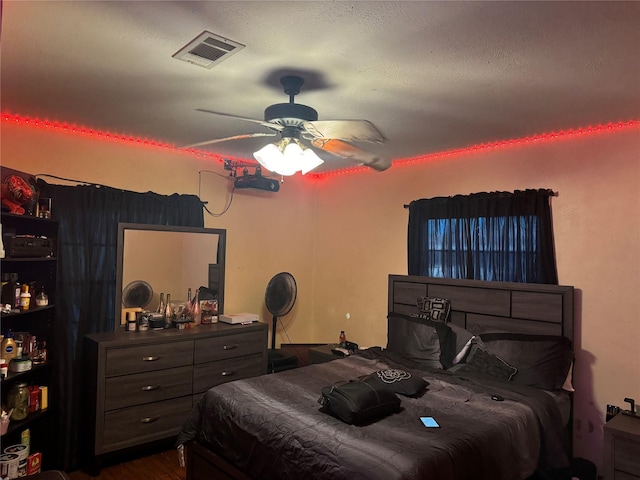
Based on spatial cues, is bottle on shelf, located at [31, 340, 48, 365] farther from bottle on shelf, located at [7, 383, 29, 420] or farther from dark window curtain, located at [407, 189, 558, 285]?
dark window curtain, located at [407, 189, 558, 285]

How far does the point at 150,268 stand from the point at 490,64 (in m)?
3.06

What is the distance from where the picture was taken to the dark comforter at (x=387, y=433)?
1948mm

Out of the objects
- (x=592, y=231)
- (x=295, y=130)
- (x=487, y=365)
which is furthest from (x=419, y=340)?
(x=295, y=130)

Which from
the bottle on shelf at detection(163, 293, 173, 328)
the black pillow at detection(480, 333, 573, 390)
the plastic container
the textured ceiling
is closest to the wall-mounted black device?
the textured ceiling

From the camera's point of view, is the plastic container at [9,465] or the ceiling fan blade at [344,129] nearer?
the ceiling fan blade at [344,129]

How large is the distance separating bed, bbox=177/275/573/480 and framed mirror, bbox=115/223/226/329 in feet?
4.28

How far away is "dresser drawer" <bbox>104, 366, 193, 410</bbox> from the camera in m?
3.10

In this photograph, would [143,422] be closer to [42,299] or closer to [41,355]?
[41,355]

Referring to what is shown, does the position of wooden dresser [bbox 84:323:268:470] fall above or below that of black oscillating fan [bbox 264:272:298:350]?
below

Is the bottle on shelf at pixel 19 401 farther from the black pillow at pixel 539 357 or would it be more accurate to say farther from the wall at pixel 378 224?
the black pillow at pixel 539 357

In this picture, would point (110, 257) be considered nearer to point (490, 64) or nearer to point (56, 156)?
point (56, 156)

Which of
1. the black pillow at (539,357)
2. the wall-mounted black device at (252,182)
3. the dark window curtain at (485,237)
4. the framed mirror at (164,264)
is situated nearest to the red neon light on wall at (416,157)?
the wall-mounted black device at (252,182)

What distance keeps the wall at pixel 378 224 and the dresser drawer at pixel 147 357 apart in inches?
40.8

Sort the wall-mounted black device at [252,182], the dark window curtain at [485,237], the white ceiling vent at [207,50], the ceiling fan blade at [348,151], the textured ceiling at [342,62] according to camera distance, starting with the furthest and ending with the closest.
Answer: the wall-mounted black device at [252,182] → the dark window curtain at [485,237] → the ceiling fan blade at [348,151] → the white ceiling vent at [207,50] → the textured ceiling at [342,62]
